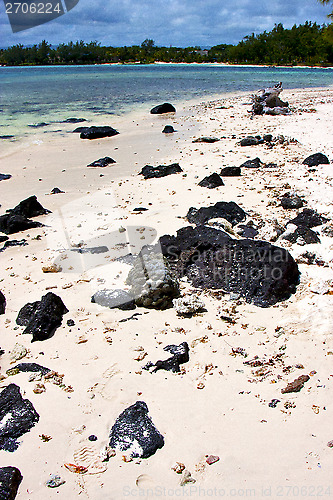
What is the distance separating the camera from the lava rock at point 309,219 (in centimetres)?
598

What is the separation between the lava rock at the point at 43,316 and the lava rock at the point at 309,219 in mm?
3569

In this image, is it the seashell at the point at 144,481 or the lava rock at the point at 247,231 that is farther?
the lava rock at the point at 247,231

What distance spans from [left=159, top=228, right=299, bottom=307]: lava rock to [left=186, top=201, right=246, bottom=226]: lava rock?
1.10 meters

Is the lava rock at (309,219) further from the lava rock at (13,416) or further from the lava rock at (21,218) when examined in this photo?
the lava rock at (13,416)

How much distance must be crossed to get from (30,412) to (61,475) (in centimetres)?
60

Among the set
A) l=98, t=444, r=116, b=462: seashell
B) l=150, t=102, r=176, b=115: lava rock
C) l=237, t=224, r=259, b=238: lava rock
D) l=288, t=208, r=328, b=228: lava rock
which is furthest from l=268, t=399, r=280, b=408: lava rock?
l=150, t=102, r=176, b=115: lava rock

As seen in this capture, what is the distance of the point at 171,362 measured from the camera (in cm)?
360

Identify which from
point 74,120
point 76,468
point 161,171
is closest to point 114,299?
point 76,468

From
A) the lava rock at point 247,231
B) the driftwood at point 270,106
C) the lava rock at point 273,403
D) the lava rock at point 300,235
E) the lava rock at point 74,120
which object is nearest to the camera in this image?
the lava rock at point 273,403

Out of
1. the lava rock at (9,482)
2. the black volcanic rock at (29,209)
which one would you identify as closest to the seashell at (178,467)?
the lava rock at (9,482)

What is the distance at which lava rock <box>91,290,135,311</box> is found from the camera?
4.45m

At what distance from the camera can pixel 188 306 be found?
4.28 meters

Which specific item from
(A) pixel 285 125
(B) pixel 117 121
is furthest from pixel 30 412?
(B) pixel 117 121

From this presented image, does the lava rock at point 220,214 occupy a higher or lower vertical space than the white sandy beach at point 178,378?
higher
